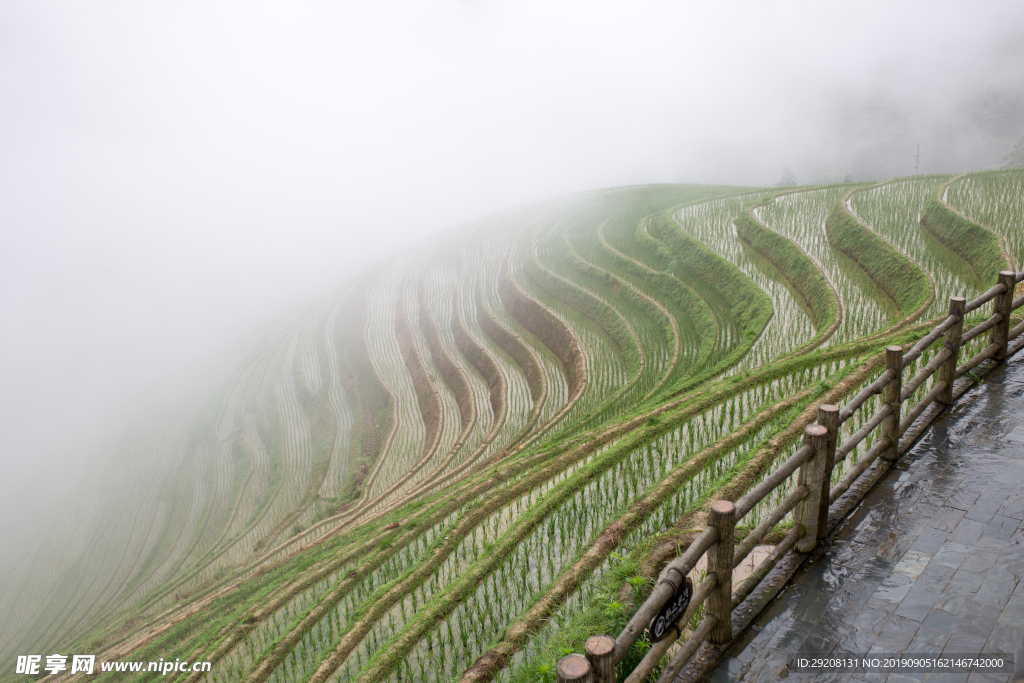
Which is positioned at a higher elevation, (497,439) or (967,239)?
(967,239)

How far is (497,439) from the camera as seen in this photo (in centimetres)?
983

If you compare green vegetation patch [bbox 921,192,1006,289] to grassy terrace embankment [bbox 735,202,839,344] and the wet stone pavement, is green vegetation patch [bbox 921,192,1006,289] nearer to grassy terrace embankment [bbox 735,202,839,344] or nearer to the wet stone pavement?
grassy terrace embankment [bbox 735,202,839,344]

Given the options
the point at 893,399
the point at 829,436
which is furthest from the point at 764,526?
the point at 893,399

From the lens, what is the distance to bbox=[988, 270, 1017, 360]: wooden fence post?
4.68 meters

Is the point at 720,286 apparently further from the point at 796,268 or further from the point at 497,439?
the point at 497,439

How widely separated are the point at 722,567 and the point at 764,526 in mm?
399

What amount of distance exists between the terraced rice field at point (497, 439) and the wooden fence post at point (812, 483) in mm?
812

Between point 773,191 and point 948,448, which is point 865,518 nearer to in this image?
point 948,448

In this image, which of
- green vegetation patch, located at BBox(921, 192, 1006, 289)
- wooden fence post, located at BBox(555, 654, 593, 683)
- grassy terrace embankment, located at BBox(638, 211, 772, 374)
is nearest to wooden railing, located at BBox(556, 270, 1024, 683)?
wooden fence post, located at BBox(555, 654, 593, 683)

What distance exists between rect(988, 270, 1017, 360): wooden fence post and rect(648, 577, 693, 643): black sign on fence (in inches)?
161

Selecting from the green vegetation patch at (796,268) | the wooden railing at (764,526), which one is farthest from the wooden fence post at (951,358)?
the green vegetation patch at (796,268)

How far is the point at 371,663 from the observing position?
414cm

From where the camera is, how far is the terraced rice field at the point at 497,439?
467cm

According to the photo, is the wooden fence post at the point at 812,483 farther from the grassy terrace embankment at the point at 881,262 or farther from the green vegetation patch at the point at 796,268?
the grassy terrace embankment at the point at 881,262
